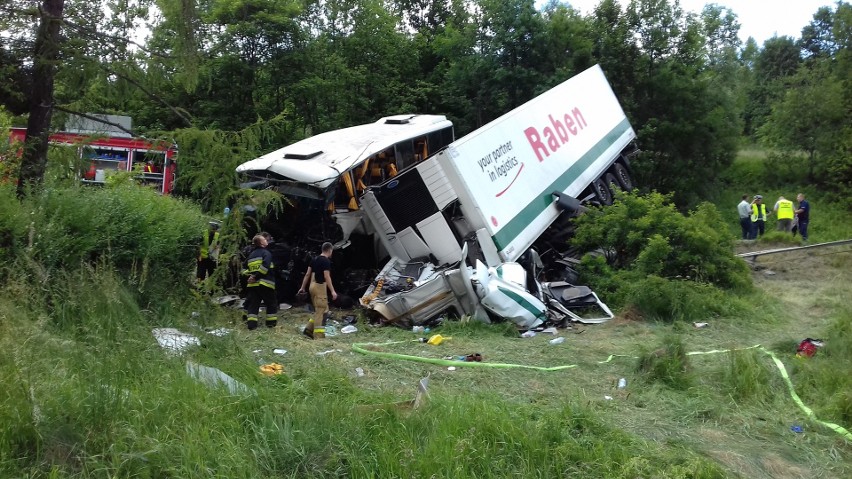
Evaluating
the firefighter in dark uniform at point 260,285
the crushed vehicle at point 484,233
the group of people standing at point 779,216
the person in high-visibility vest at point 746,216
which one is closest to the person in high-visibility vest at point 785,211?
the group of people standing at point 779,216

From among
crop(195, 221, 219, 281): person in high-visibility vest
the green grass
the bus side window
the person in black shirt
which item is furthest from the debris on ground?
the green grass

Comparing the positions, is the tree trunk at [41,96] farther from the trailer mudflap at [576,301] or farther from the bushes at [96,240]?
the trailer mudflap at [576,301]

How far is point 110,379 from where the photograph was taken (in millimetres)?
4020

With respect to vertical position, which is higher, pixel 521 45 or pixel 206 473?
pixel 521 45

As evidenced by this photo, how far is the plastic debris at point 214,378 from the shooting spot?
4301 millimetres

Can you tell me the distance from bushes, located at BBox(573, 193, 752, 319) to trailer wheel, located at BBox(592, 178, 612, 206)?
6.85 ft

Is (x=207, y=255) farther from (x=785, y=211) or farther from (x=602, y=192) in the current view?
(x=785, y=211)

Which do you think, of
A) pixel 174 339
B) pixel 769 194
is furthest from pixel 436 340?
pixel 769 194

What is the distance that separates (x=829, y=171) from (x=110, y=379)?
24812mm

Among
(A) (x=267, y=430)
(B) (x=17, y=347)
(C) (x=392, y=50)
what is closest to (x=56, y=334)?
(B) (x=17, y=347)

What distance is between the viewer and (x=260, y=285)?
7.93 m

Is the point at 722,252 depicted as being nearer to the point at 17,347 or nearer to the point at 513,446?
the point at 513,446

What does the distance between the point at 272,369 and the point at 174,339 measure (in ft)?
2.45

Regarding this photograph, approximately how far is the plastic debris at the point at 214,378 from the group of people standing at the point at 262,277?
3033 mm
